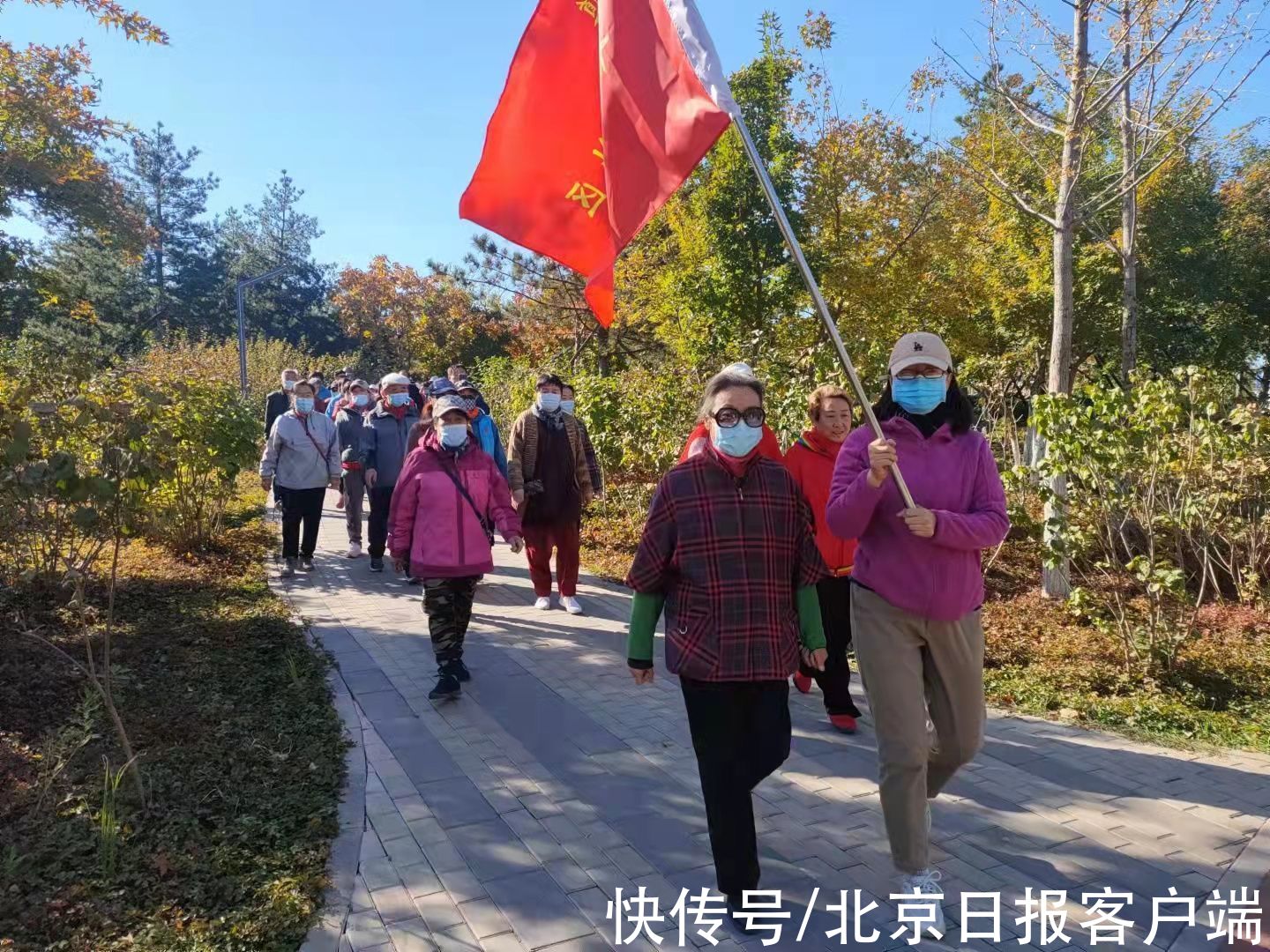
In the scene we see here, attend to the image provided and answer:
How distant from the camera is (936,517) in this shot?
121 inches

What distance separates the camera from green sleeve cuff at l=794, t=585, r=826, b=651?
326cm

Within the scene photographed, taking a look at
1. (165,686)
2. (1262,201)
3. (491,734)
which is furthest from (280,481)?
(1262,201)

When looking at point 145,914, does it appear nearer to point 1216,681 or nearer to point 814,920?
point 814,920

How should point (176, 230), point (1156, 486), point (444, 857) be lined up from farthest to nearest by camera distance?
point (176, 230)
point (1156, 486)
point (444, 857)

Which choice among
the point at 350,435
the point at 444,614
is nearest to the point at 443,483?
the point at 444,614

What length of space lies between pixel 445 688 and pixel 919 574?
10.8 ft

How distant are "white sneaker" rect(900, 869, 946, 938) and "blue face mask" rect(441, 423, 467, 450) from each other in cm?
360

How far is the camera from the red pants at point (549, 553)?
7383 millimetres

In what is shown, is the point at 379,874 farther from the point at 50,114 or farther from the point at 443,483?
the point at 50,114

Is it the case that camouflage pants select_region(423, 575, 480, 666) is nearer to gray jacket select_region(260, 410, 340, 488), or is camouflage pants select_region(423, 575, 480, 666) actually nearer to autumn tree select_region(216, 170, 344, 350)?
gray jacket select_region(260, 410, 340, 488)

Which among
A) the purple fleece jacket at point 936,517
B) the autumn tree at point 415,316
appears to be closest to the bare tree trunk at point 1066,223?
the purple fleece jacket at point 936,517

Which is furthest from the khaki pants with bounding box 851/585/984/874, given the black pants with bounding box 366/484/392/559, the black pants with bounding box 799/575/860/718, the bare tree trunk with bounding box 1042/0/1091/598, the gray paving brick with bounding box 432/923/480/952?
the black pants with bounding box 366/484/392/559

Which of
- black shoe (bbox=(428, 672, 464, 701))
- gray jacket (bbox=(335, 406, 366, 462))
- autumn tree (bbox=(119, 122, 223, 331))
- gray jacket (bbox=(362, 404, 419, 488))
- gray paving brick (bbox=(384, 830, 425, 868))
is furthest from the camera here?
autumn tree (bbox=(119, 122, 223, 331))

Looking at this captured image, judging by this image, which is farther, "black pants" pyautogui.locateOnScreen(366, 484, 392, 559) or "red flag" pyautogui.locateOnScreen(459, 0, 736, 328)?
"black pants" pyautogui.locateOnScreen(366, 484, 392, 559)
